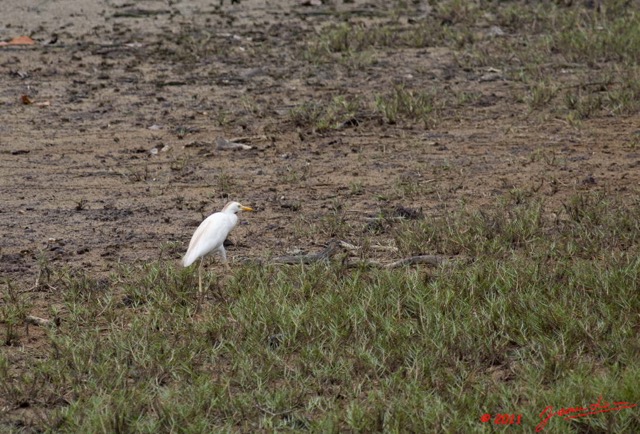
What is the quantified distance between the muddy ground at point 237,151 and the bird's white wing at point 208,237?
0.53 metres

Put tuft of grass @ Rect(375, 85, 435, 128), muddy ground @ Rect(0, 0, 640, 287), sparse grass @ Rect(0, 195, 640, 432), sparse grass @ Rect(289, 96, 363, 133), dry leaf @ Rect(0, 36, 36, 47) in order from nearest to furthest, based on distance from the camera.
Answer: sparse grass @ Rect(0, 195, 640, 432), muddy ground @ Rect(0, 0, 640, 287), sparse grass @ Rect(289, 96, 363, 133), tuft of grass @ Rect(375, 85, 435, 128), dry leaf @ Rect(0, 36, 36, 47)

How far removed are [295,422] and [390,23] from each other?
8.10 metres

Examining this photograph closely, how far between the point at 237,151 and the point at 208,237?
8.44 ft

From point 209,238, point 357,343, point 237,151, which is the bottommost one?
point 237,151

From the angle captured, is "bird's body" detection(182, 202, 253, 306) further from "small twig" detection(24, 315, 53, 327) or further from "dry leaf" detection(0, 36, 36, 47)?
"dry leaf" detection(0, 36, 36, 47)

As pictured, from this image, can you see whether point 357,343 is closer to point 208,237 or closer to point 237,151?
point 208,237

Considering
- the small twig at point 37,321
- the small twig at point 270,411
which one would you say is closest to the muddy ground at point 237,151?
the small twig at point 37,321

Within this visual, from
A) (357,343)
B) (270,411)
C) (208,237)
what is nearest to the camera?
(270,411)

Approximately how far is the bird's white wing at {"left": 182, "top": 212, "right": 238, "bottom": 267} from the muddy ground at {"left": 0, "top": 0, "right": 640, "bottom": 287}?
53 cm

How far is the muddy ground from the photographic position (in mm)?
6477

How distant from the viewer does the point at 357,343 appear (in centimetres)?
479

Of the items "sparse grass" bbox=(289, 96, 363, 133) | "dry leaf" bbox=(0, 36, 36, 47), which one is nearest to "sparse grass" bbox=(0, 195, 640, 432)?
"sparse grass" bbox=(289, 96, 363, 133)

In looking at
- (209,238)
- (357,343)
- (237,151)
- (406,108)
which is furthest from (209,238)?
(406,108)

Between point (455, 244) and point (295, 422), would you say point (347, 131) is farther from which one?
point (295, 422)
